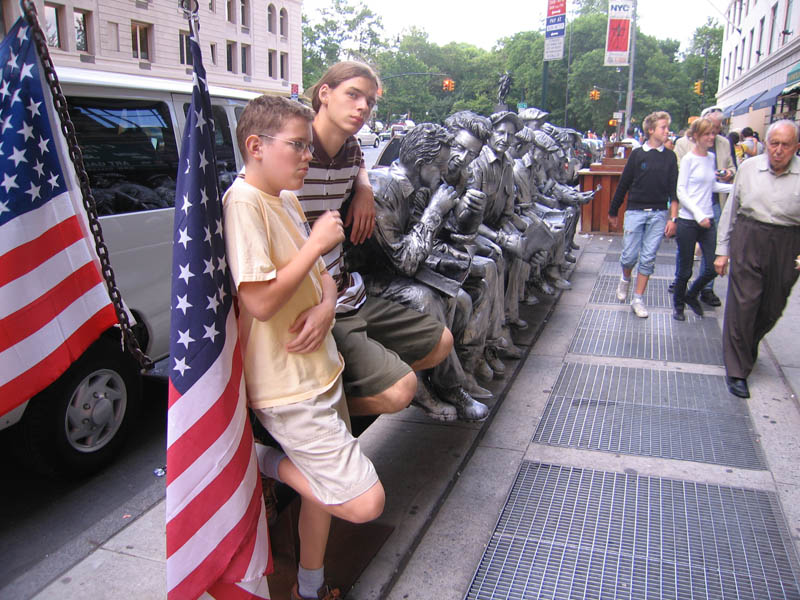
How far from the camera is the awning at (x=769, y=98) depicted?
2912 cm

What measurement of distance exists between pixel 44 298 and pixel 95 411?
207 cm

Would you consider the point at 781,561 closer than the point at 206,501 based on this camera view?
No

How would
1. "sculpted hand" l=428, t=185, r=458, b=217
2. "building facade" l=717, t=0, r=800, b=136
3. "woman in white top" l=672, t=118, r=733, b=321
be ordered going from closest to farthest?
"sculpted hand" l=428, t=185, r=458, b=217, "woman in white top" l=672, t=118, r=733, b=321, "building facade" l=717, t=0, r=800, b=136

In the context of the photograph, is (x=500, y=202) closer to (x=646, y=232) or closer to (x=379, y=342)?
(x=646, y=232)

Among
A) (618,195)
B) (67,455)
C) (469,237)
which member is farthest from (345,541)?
(618,195)

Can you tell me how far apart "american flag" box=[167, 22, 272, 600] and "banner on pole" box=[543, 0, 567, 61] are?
1486 cm

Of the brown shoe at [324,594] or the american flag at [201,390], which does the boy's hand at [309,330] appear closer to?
the american flag at [201,390]

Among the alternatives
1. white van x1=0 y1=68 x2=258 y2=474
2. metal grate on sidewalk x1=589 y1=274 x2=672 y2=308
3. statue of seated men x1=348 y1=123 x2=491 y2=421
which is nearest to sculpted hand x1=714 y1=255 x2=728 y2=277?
statue of seated men x1=348 y1=123 x2=491 y2=421

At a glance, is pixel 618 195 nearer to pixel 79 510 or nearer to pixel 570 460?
pixel 570 460

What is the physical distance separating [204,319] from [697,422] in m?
3.66

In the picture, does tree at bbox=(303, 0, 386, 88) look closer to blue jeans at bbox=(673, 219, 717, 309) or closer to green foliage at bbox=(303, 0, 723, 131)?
green foliage at bbox=(303, 0, 723, 131)

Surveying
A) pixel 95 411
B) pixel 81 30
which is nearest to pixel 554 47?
pixel 81 30

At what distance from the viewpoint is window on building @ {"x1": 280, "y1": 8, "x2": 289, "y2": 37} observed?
14269mm

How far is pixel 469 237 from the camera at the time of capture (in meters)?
4.54
